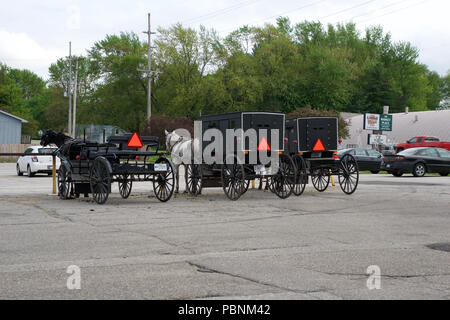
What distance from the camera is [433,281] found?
6.61 metres

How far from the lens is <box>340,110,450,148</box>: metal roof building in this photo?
67.9m

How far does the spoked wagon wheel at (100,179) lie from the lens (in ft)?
51.6

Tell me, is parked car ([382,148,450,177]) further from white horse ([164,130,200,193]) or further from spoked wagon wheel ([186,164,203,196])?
spoked wagon wheel ([186,164,203,196])

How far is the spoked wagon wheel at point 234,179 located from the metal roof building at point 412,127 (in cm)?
5050

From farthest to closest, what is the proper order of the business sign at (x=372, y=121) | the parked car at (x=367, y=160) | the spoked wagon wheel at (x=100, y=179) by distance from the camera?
the business sign at (x=372, y=121), the parked car at (x=367, y=160), the spoked wagon wheel at (x=100, y=179)

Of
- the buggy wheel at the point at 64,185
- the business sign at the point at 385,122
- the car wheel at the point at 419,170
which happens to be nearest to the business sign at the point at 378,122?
the business sign at the point at 385,122

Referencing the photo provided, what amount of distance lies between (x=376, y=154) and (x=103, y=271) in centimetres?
3314

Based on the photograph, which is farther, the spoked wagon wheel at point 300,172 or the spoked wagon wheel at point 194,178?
the spoked wagon wheel at point 194,178

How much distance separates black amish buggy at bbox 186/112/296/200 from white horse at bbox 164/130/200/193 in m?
0.33

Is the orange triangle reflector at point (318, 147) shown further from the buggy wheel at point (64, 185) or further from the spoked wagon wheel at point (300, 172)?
the buggy wheel at point (64, 185)

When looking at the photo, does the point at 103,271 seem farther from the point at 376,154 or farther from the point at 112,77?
the point at 112,77

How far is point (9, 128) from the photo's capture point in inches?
2672

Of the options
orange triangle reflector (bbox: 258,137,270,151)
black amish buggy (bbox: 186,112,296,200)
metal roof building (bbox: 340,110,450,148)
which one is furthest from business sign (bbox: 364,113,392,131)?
orange triangle reflector (bbox: 258,137,270,151)
